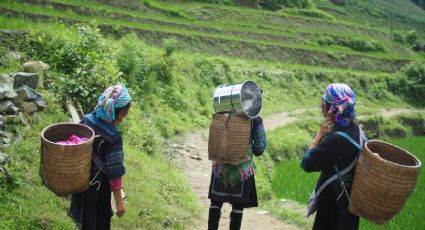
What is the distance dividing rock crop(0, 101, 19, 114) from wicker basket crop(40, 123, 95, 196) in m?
2.65

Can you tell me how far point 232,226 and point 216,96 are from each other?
4.24 feet

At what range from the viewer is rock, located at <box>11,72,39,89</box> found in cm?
646

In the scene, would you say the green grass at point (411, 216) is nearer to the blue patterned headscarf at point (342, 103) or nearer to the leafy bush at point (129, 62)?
the blue patterned headscarf at point (342, 103)

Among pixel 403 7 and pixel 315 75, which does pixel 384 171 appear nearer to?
pixel 315 75

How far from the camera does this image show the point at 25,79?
6.59 metres


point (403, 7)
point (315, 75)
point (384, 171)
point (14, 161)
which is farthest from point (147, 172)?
point (403, 7)

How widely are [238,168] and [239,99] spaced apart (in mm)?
707

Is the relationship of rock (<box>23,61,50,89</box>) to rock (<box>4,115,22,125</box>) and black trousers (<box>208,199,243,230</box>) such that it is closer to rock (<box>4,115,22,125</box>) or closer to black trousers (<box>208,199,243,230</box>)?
rock (<box>4,115,22,125</box>)

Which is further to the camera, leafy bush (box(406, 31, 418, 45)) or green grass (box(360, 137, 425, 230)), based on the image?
leafy bush (box(406, 31, 418, 45))

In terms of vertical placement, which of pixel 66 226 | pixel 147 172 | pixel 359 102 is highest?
pixel 66 226

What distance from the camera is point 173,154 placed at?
959 centimetres

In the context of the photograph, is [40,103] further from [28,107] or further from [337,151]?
[337,151]

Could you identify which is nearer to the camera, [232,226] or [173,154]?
[232,226]

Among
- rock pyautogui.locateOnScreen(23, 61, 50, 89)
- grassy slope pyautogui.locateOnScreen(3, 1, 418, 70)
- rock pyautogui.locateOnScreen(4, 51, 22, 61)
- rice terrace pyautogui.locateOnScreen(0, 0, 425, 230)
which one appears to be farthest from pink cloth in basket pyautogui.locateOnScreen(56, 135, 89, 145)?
grassy slope pyautogui.locateOnScreen(3, 1, 418, 70)
